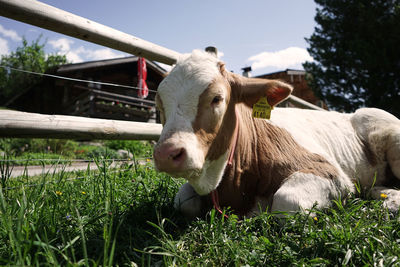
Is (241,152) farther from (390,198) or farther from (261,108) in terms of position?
(390,198)

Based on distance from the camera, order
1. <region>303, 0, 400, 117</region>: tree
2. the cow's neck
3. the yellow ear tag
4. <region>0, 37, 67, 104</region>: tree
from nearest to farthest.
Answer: the cow's neck < the yellow ear tag < <region>303, 0, 400, 117</region>: tree < <region>0, 37, 67, 104</region>: tree

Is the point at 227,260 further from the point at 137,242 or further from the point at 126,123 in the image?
the point at 126,123

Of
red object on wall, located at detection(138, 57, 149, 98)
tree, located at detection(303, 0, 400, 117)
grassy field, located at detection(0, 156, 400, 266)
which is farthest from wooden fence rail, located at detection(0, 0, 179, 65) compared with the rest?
tree, located at detection(303, 0, 400, 117)

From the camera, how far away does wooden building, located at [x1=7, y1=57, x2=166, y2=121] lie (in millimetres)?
15562

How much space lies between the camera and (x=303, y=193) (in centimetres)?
196

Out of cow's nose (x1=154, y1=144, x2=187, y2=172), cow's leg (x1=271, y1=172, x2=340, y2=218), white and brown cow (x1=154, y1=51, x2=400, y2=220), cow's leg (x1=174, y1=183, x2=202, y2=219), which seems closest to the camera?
cow's nose (x1=154, y1=144, x2=187, y2=172)

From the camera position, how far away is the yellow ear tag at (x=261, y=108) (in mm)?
2320

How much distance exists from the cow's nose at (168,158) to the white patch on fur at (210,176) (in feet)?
1.44

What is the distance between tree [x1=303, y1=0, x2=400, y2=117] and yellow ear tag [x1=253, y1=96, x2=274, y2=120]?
48.8ft

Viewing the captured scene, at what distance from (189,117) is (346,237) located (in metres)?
1.11

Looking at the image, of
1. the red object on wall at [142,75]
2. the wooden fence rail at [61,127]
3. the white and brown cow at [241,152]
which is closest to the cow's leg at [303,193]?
the white and brown cow at [241,152]

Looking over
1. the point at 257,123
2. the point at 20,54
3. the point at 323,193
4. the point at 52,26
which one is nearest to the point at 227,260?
the point at 323,193

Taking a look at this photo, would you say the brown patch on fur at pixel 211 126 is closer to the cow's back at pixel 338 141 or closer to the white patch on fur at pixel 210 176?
the white patch on fur at pixel 210 176

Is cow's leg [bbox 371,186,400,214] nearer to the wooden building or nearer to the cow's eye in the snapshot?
the cow's eye
